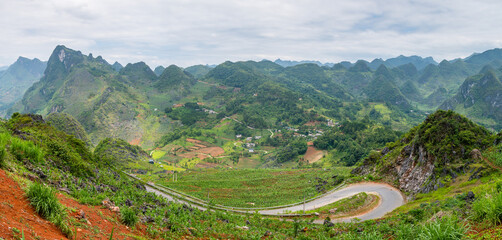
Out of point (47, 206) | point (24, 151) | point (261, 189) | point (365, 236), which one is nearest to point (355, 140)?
point (261, 189)

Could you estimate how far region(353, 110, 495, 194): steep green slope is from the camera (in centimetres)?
3203

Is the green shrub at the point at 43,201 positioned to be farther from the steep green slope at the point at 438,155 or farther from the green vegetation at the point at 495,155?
the green vegetation at the point at 495,155

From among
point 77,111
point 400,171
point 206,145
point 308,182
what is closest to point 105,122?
point 77,111

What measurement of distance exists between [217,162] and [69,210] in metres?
105

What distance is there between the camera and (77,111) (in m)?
175

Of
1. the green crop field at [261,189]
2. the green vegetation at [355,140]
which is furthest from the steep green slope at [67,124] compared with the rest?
the green vegetation at [355,140]

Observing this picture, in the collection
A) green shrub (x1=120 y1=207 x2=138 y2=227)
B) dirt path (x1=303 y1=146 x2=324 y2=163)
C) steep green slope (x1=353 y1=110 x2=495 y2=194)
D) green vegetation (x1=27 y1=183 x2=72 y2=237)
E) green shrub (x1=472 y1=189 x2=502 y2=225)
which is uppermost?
green vegetation (x1=27 y1=183 x2=72 y2=237)

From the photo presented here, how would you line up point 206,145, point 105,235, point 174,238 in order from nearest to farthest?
point 105,235 → point 174,238 → point 206,145

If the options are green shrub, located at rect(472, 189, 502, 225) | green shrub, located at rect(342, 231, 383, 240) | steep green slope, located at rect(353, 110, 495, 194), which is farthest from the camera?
steep green slope, located at rect(353, 110, 495, 194)

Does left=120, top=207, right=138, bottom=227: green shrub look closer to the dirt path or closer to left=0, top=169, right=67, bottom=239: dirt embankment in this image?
left=0, top=169, right=67, bottom=239: dirt embankment

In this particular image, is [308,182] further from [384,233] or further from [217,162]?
[217,162]

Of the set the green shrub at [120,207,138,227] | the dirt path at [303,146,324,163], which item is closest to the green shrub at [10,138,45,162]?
the green shrub at [120,207,138,227]

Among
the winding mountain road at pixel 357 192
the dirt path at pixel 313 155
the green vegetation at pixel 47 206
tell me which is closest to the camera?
the green vegetation at pixel 47 206

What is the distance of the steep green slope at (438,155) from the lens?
32.0 m
